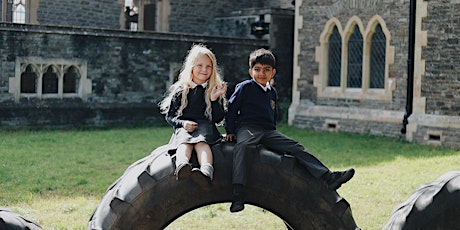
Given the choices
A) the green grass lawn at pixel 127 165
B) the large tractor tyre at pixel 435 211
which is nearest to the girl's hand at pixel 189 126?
the large tractor tyre at pixel 435 211

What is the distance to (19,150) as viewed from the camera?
1341 cm

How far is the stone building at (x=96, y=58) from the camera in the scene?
1762 centimetres

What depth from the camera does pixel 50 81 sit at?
60.4 ft

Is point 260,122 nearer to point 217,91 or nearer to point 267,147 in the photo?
point 267,147

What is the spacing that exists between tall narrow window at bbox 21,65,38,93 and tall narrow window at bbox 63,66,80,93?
33.5 inches

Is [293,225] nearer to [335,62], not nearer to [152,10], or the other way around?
[335,62]

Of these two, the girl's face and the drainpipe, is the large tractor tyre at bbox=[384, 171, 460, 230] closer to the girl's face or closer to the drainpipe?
the girl's face

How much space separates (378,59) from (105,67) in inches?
266

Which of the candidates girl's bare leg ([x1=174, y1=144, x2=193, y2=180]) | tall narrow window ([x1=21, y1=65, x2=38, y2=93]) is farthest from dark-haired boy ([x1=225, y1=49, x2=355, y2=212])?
tall narrow window ([x1=21, y1=65, x2=38, y2=93])

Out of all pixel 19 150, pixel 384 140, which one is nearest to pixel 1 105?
pixel 19 150

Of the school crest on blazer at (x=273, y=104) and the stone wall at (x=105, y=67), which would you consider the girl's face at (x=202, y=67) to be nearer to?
the school crest on blazer at (x=273, y=104)

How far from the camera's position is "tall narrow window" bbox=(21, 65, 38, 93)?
58.9ft

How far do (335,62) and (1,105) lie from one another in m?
8.18

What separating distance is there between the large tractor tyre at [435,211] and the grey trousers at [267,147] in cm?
63
